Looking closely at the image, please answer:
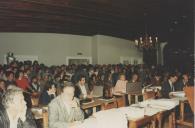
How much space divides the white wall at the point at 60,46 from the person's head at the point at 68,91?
8689 mm

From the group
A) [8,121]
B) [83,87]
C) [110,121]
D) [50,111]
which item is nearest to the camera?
[8,121]

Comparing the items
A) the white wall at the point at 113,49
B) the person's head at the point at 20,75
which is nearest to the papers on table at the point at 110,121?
the person's head at the point at 20,75

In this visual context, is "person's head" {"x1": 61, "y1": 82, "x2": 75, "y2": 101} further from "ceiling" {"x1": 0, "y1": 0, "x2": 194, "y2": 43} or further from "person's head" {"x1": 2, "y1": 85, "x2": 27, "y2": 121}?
"ceiling" {"x1": 0, "y1": 0, "x2": 194, "y2": 43}

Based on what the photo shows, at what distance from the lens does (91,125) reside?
3168mm

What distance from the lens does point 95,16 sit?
980cm

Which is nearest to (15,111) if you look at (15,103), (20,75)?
(15,103)

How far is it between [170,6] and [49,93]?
5.49m

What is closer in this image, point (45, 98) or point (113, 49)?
point (45, 98)

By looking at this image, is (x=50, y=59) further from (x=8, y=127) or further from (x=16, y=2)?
(x=8, y=127)

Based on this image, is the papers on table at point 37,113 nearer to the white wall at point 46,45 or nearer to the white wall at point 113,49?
the white wall at point 46,45

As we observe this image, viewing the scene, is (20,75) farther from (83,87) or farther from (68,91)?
(68,91)

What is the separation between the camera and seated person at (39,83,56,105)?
5.64 metres

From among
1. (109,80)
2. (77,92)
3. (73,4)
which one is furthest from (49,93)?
(109,80)

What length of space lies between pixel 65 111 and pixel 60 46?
965 cm
